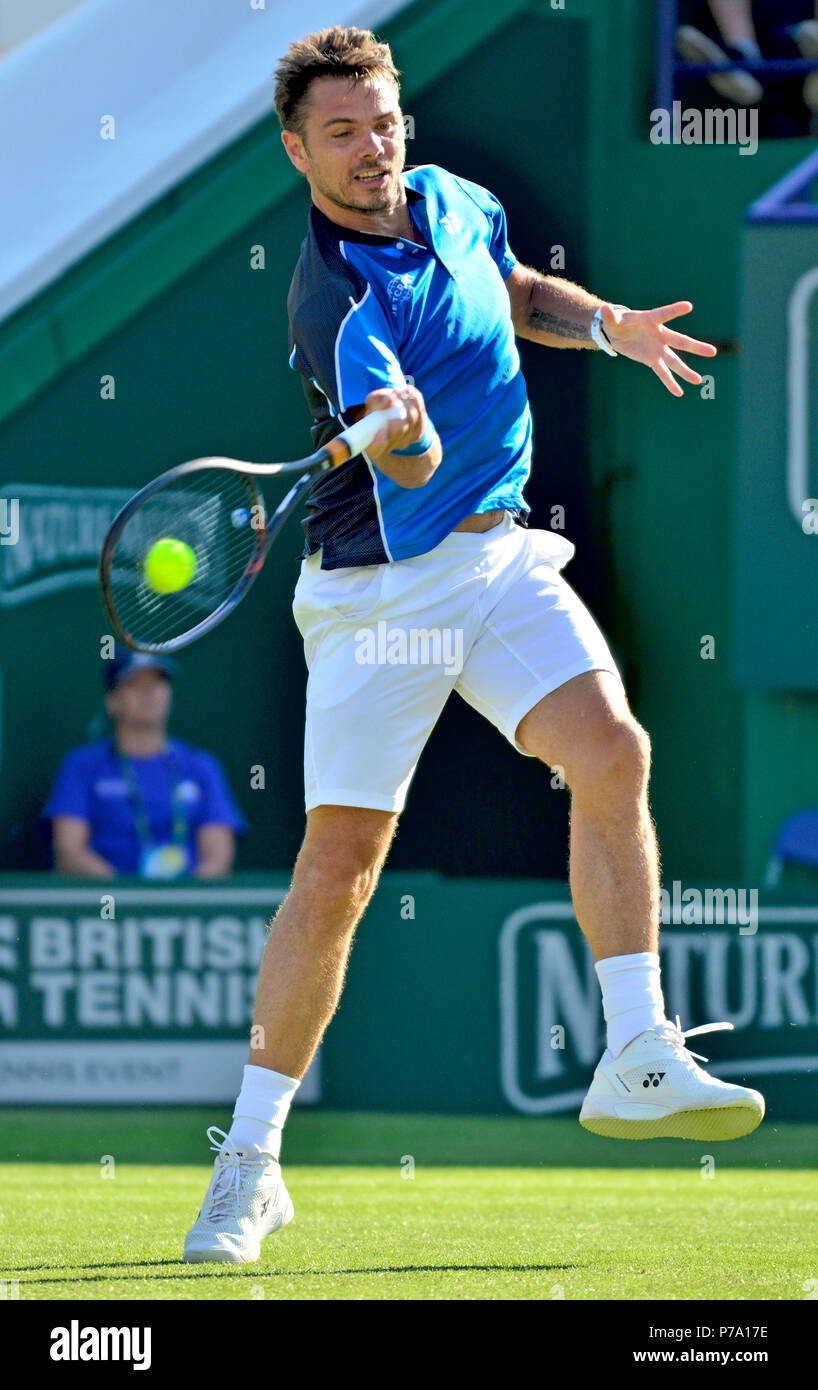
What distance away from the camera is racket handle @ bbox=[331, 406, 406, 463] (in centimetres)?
311

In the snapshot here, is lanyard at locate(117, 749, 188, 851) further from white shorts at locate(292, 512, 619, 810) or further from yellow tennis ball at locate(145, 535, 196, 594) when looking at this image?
white shorts at locate(292, 512, 619, 810)

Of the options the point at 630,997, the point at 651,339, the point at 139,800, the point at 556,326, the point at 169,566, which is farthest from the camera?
the point at 139,800

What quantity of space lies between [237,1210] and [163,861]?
3.84 metres

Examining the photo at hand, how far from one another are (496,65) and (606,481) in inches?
63.4

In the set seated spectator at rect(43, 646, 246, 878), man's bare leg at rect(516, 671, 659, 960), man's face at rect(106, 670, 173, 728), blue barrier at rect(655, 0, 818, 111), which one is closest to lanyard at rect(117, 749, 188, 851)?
seated spectator at rect(43, 646, 246, 878)

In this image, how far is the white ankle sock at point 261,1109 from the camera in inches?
135

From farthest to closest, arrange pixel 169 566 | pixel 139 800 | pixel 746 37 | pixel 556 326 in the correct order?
pixel 746 37
pixel 139 800
pixel 556 326
pixel 169 566

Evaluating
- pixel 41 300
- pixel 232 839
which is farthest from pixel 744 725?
pixel 41 300

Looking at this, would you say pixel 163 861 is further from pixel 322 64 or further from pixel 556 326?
pixel 322 64

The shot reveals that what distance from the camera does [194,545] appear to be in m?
3.60

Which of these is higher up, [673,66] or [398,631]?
[673,66]

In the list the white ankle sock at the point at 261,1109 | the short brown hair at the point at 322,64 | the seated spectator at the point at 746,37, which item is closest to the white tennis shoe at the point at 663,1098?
the white ankle sock at the point at 261,1109

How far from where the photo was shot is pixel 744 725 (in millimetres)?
7629

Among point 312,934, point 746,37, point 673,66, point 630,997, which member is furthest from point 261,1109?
point 746,37
